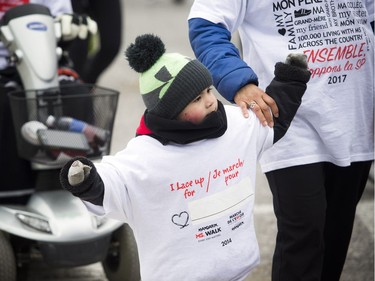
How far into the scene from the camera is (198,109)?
2949 mm

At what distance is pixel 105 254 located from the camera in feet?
14.3

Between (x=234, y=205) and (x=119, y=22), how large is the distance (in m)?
4.51

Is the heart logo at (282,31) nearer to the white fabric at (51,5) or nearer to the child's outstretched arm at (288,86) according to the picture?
the child's outstretched arm at (288,86)

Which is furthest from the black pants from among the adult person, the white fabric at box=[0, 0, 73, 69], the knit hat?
the white fabric at box=[0, 0, 73, 69]

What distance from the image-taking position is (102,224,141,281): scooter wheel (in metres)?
4.43

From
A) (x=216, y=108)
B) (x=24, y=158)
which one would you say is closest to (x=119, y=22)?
(x=24, y=158)

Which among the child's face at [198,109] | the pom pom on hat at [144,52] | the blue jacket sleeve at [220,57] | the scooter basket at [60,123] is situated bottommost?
the scooter basket at [60,123]

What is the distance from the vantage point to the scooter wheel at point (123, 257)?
443 centimetres

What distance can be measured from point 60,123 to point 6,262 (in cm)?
67

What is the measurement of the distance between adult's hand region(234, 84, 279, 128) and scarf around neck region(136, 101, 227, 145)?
0.16 m

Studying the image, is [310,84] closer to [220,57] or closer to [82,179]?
[220,57]

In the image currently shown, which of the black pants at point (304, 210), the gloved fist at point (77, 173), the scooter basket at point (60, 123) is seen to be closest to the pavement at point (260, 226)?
the scooter basket at point (60, 123)

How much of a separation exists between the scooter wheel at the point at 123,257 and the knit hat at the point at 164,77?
62.3 inches

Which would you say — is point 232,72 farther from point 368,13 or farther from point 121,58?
point 121,58
